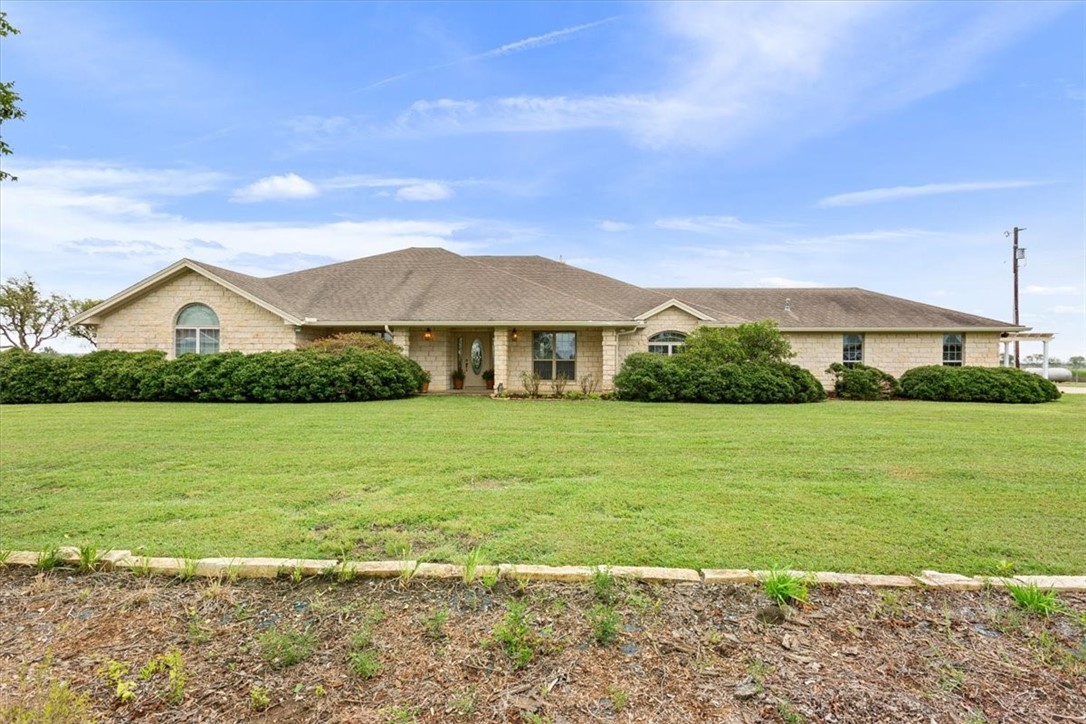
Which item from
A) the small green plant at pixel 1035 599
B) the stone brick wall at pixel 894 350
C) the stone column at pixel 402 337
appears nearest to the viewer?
the small green plant at pixel 1035 599

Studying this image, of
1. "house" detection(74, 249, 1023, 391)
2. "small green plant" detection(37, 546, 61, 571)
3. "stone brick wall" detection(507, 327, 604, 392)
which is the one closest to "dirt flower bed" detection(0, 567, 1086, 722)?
"small green plant" detection(37, 546, 61, 571)

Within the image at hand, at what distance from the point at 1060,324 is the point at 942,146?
15.7 metres

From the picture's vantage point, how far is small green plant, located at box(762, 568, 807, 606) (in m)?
2.82

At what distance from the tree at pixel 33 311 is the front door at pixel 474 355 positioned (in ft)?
99.6

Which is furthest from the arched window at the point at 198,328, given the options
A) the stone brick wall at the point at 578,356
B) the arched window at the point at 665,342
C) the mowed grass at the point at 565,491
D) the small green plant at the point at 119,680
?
the small green plant at the point at 119,680

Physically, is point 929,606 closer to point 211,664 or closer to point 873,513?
point 873,513

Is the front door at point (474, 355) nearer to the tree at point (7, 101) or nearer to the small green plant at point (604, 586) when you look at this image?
the tree at point (7, 101)

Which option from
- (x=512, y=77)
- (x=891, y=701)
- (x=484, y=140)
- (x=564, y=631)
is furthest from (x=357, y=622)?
(x=484, y=140)

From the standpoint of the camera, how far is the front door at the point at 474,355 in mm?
19719

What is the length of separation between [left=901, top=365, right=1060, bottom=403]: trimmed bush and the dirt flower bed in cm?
1728

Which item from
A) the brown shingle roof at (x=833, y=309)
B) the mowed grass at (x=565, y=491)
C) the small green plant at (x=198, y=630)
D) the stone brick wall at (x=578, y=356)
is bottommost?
the small green plant at (x=198, y=630)

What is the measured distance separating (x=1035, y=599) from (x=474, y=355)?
18.1m

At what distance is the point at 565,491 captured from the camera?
524 centimetres

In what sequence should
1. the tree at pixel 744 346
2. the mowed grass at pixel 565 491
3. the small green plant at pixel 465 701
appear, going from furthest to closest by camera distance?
the tree at pixel 744 346, the mowed grass at pixel 565 491, the small green plant at pixel 465 701
